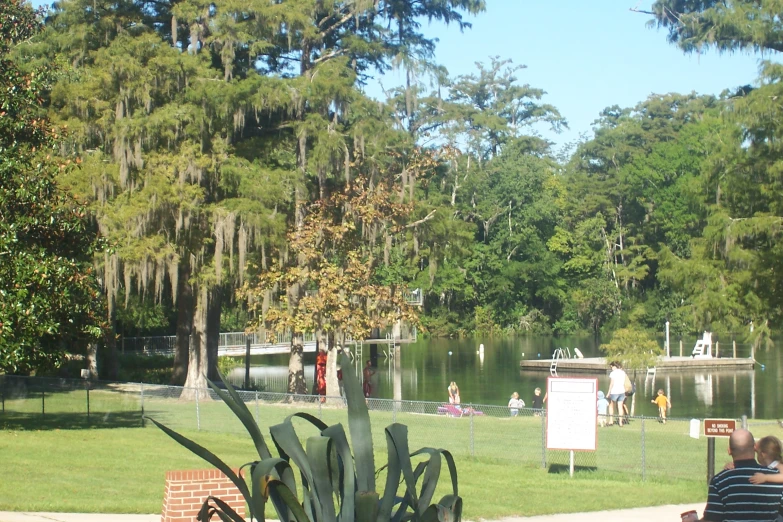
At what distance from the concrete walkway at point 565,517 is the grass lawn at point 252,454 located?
0.30 metres

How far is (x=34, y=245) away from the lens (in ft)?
59.7

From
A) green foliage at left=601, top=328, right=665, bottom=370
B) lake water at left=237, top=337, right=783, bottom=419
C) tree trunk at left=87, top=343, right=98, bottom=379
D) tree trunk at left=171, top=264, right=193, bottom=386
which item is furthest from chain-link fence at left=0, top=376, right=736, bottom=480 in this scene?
lake water at left=237, top=337, right=783, bottom=419

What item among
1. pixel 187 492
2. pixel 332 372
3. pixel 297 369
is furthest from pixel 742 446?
pixel 297 369

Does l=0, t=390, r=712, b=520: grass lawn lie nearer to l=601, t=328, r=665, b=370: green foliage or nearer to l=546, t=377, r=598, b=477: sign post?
l=546, t=377, r=598, b=477: sign post

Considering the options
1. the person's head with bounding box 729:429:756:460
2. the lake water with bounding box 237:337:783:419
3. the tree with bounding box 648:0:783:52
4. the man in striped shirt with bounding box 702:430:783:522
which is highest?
the tree with bounding box 648:0:783:52

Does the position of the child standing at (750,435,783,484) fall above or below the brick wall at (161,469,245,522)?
above

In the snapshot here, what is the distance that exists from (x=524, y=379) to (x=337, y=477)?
44.7 meters

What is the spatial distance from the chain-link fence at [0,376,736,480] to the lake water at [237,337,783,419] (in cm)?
1263

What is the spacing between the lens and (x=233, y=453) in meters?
17.8

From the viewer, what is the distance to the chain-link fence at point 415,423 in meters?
17.8

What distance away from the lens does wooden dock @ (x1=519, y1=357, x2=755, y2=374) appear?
5322cm

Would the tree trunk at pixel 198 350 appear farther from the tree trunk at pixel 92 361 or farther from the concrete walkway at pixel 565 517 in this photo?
the concrete walkway at pixel 565 517

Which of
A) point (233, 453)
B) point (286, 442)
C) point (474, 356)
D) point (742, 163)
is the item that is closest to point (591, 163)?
point (474, 356)

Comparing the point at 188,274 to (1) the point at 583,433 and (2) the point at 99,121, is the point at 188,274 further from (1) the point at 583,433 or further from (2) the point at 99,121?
(1) the point at 583,433
